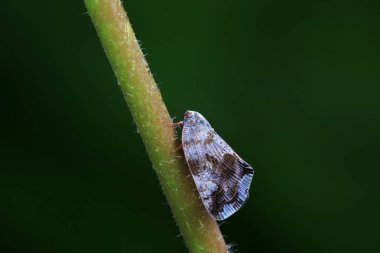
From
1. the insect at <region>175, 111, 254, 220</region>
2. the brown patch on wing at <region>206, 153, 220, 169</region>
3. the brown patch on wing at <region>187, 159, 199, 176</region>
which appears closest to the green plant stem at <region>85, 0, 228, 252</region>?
the brown patch on wing at <region>187, 159, 199, 176</region>

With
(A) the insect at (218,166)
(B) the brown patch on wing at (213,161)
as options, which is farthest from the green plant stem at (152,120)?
(B) the brown patch on wing at (213,161)

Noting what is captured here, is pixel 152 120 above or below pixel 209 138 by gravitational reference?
above

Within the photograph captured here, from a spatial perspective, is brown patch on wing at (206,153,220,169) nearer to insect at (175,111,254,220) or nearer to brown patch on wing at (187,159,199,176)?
insect at (175,111,254,220)

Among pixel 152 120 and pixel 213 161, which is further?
pixel 213 161

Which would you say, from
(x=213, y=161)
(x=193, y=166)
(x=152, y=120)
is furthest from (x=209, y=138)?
Result: (x=152, y=120)

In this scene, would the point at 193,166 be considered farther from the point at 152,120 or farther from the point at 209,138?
the point at 209,138

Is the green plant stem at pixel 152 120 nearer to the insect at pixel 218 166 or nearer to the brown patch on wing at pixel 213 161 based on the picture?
the insect at pixel 218 166

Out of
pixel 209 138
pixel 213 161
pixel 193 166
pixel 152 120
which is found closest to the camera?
pixel 152 120
